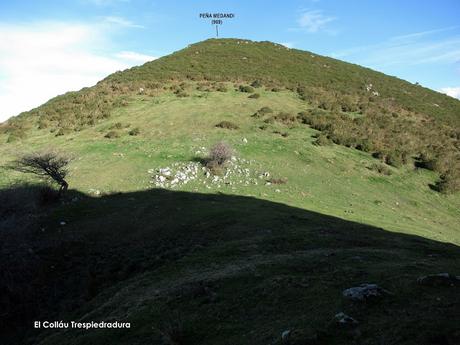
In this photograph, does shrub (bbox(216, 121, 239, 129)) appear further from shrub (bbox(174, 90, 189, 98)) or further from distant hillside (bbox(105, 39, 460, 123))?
distant hillside (bbox(105, 39, 460, 123))

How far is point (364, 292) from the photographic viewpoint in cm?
757

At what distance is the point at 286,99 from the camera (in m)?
43.4

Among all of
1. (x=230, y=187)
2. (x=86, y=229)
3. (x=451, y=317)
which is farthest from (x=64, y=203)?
(x=451, y=317)

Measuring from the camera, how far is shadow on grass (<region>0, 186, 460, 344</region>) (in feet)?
25.7

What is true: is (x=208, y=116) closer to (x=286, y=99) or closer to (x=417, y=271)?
(x=286, y=99)

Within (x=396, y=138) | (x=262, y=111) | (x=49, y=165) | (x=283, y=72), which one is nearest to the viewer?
(x=49, y=165)

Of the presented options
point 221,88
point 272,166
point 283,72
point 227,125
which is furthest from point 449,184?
point 283,72

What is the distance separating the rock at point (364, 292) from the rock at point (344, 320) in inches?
34.3

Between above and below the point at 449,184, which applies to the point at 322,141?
above

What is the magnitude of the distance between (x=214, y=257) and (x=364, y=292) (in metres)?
6.28

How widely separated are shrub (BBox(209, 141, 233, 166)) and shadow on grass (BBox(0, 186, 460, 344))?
3.46 meters

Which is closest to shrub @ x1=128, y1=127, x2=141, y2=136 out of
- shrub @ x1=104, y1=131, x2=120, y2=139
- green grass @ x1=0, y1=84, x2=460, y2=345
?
green grass @ x1=0, y1=84, x2=460, y2=345

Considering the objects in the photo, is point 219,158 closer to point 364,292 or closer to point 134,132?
point 134,132

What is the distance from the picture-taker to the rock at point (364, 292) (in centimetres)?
745
